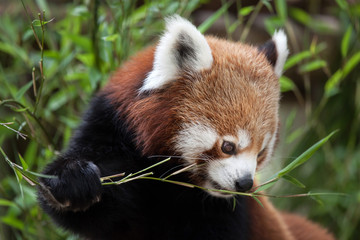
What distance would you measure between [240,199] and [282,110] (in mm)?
2910

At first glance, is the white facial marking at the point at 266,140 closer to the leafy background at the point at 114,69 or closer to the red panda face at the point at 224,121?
the red panda face at the point at 224,121

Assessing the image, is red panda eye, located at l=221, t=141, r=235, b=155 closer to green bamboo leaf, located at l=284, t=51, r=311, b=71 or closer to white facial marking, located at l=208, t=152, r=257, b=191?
white facial marking, located at l=208, t=152, r=257, b=191

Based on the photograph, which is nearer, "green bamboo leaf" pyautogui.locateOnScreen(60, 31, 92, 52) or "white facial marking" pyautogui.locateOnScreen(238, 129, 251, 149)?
"white facial marking" pyautogui.locateOnScreen(238, 129, 251, 149)

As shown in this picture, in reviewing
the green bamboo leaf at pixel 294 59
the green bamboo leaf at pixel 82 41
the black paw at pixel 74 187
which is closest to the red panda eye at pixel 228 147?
the black paw at pixel 74 187

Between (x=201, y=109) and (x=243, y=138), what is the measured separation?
0.67 ft

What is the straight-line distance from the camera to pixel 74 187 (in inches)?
70.5

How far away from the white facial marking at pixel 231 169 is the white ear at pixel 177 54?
0.39m

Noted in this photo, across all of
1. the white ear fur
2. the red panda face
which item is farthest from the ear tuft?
the red panda face

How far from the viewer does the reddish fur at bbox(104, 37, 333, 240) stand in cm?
195

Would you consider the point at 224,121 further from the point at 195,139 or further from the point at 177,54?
the point at 177,54

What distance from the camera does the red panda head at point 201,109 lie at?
6.30 feet

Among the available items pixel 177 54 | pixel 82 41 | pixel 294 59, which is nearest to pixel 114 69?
pixel 82 41

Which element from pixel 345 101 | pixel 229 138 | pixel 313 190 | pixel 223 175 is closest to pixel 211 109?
pixel 229 138

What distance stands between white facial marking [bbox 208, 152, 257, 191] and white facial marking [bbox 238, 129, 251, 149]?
0.12 ft
